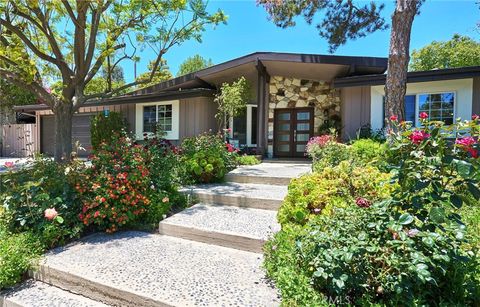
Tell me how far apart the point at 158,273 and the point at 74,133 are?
1502 cm

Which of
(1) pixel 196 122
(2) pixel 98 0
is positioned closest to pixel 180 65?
(1) pixel 196 122

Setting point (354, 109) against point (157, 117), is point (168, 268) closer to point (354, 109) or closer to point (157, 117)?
point (354, 109)

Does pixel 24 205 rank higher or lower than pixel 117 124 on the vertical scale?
lower

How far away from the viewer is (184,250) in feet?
11.3

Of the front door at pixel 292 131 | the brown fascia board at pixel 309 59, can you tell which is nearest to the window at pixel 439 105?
the brown fascia board at pixel 309 59

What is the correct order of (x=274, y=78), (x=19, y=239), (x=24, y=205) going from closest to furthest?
(x=19, y=239) < (x=24, y=205) < (x=274, y=78)

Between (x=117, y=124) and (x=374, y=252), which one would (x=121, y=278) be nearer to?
(x=374, y=252)

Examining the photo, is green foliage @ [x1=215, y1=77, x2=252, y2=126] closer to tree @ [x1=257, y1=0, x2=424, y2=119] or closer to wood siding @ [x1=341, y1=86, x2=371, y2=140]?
tree @ [x1=257, y1=0, x2=424, y2=119]

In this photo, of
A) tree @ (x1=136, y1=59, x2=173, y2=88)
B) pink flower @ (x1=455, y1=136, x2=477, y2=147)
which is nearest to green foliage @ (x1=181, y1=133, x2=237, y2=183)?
tree @ (x1=136, y1=59, x2=173, y2=88)

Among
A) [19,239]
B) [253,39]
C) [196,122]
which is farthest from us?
[253,39]

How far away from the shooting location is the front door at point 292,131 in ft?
34.4

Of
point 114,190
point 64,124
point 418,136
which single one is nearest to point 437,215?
point 418,136

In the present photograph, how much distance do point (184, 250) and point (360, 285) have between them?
213 centimetres

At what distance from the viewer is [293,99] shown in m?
10.5
